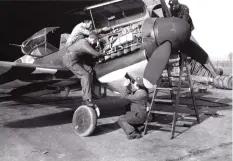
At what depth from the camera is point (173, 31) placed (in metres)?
4.27

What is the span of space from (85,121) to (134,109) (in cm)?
101

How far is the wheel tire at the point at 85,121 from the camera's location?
15.5 feet

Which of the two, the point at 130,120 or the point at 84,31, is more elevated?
the point at 84,31

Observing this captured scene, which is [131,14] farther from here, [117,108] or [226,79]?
[226,79]

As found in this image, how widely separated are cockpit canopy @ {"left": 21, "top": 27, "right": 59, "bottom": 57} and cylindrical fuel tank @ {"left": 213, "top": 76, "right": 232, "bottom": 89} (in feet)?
32.7

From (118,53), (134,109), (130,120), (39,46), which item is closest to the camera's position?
(130,120)

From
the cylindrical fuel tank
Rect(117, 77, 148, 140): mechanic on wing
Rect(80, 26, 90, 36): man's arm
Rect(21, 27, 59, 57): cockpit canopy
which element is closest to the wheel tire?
Rect(117, 77, 148, 140): mechanic on wing

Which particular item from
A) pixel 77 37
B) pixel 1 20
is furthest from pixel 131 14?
pixel 1 20

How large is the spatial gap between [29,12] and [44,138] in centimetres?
1113

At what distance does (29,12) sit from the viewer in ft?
45.8

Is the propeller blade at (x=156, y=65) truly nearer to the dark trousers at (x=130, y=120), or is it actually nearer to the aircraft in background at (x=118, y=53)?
the aircraft in background at (x=118, y=53)

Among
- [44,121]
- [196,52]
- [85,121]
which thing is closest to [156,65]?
[196,52]

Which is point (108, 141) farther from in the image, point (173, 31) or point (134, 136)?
point (173, 31)

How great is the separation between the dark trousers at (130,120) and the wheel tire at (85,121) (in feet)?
1.77
